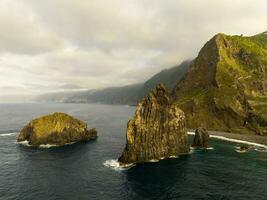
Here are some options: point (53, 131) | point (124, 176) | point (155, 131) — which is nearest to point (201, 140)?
point (155, 131)

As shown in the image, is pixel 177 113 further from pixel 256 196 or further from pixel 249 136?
pixel 249 136

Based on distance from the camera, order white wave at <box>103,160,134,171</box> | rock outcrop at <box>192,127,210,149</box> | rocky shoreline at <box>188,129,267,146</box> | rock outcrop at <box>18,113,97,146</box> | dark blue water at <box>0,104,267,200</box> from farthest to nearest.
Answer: rocky shoreline at <box>188,129,267,146</box> < rock outcrop at <box>18,113,97,146</box> < rock outcrop at <box>192,127,210,149</box> < white wave at <box>103,160,134,171</box> < dark blue water at <box>0,104,267,200</box>

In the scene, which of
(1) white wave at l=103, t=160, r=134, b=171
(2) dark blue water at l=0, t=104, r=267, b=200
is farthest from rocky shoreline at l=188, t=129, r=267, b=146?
(1) white wave at l=103, t=160, r=134, b=171

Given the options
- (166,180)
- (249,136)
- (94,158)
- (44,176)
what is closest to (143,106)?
(94,158)

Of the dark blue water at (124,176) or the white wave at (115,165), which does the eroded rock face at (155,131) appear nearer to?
the white wave at (115,165)

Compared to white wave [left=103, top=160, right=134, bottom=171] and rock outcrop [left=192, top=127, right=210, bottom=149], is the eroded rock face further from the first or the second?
rock outcrop [left=192, top=127, right=210, bottom=149]

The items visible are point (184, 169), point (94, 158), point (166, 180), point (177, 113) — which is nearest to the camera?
point (166, 180)
